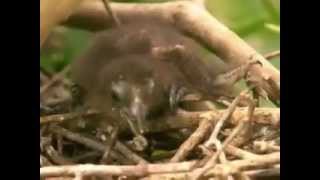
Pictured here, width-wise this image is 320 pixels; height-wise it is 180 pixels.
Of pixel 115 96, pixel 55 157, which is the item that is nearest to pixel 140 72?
pixel 115 96

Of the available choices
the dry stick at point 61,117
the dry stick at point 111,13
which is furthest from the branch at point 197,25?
the dry stick at point 61,117

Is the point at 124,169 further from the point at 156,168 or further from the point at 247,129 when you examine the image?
the point at 247,129

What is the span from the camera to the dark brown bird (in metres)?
0.99

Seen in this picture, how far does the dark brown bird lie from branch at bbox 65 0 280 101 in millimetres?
14

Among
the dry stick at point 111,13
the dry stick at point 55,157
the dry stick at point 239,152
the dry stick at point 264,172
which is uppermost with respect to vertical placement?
the dry stick at point 111,13

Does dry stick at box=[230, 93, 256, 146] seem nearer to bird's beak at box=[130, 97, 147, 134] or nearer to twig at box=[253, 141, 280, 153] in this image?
twig at box=[253, 141, 280, 153]

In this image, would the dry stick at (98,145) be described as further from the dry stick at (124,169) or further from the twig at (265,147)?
the twig at (265,147)

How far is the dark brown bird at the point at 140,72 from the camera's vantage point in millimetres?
992

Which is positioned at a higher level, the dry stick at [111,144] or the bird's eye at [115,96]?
the bird's eye at [115,96]

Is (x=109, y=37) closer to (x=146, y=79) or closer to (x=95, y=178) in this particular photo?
(x=146, y=79)

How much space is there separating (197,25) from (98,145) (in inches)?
8.1

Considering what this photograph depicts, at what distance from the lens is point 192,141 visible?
96 centimetres

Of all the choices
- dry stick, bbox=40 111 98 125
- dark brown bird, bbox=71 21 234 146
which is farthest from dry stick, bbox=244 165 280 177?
dry stick, bbox=40 111 98 125

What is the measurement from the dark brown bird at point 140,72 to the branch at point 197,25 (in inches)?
0.6
